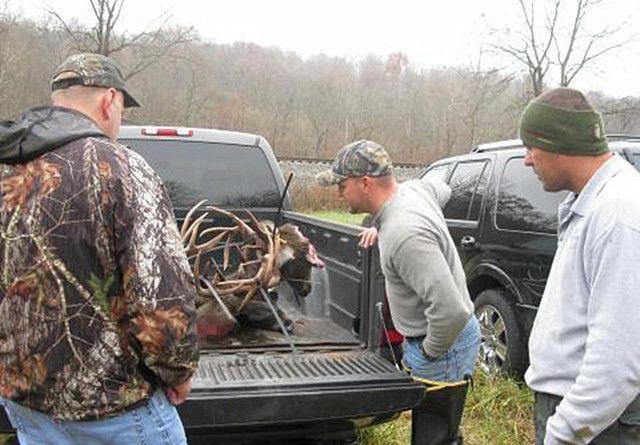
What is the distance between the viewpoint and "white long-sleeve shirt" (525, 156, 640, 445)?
6.84 ft

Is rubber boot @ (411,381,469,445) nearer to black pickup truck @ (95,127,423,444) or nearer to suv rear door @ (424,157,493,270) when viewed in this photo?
black pickup truck @ (95,127,423,444)

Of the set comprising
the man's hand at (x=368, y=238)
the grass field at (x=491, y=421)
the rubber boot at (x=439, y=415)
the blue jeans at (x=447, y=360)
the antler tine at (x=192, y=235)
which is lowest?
the grass field at (x=491, y=421)

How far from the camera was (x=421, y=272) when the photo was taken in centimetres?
324

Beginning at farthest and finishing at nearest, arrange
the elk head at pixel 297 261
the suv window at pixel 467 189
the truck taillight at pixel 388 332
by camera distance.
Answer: the suv window at pixel 467 189, the elk head at pixel 297 261, the truck taillight at pixel 388 332

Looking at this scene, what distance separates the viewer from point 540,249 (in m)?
5.51

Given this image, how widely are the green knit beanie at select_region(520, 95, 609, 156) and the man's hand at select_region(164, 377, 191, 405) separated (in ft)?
4.59

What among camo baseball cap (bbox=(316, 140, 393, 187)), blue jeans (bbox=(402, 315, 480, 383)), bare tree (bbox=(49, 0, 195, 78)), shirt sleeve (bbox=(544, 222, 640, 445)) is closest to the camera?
shirt sleeve (bbox=(544, 222, 640, 445))

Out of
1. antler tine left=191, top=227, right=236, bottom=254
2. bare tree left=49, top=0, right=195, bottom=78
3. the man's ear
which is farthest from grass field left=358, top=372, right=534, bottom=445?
bare tree left=49, top=0, right=195, bottom=78

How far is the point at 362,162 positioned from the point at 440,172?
4508 mm

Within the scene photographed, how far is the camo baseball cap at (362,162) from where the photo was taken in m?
3.51

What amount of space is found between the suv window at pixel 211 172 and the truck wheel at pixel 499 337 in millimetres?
2025

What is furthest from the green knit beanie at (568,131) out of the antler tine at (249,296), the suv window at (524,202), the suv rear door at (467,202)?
the suv rear door at (467,202)

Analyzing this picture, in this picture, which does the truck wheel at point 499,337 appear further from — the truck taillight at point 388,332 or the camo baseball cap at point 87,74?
the camo baseball cap at point 87,74

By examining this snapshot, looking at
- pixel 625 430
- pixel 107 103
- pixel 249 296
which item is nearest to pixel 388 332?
pixel 249 296
